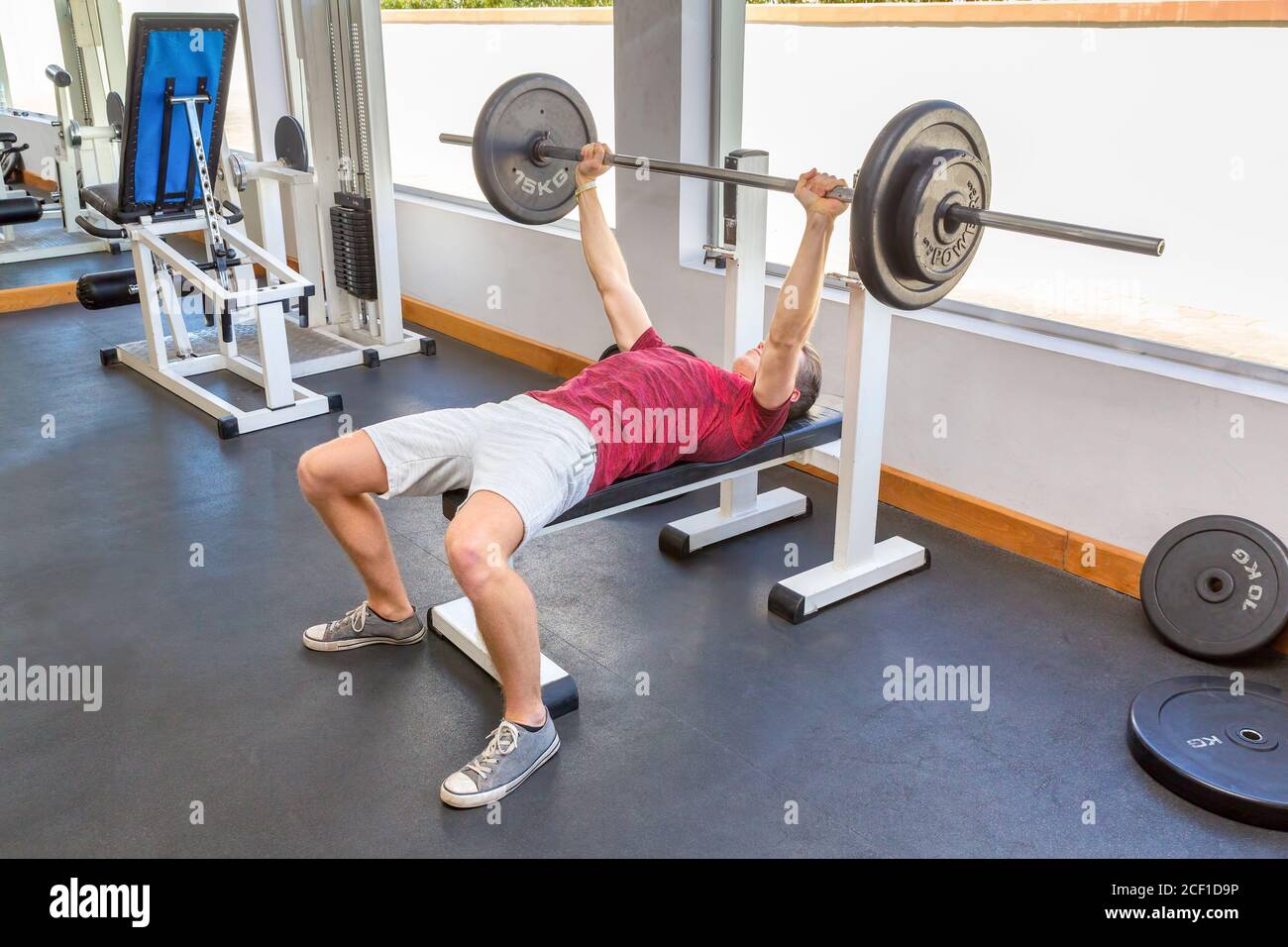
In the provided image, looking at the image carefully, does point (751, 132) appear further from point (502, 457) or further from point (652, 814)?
point (652, 814)

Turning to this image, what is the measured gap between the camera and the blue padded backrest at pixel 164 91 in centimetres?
371

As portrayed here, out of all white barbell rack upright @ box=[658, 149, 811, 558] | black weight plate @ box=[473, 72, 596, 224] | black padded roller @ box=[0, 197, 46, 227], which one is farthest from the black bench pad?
black padded roller @ box=[0, 197, 46, 227]

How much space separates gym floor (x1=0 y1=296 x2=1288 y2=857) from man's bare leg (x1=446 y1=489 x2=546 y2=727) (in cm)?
16

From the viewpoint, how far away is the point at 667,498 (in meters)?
2.53

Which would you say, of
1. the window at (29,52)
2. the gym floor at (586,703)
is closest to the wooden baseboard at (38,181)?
the window at (29,52)

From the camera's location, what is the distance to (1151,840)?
76.1 inches

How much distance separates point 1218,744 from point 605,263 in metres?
1.60

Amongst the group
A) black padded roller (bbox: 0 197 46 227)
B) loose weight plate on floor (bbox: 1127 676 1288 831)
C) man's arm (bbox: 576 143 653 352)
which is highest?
man's arm (bbox: 576 143 653 352)

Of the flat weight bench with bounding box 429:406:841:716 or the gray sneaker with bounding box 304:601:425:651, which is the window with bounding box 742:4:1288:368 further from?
the gray sneaker with bounding box 304:601:425:651

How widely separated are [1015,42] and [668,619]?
166cm

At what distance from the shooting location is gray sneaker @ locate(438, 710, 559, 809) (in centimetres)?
201

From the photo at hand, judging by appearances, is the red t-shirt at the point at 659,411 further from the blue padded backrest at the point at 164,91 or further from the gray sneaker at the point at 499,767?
the blue padded backrest at the point at 164,91
